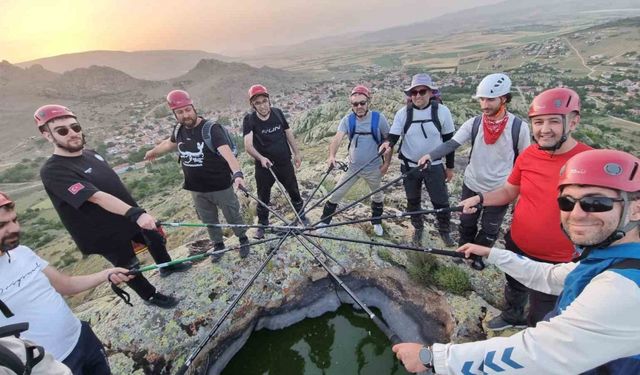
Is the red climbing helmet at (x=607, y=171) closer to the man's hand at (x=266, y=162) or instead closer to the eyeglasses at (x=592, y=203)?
the eyeglasses at (x=592, y=203)

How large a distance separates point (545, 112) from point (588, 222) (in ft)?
7.59

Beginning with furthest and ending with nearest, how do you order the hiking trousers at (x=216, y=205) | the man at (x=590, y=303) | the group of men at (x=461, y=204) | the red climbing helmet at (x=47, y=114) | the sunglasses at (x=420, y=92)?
1. the hiking trousers at (x=216, y=205)
2. the sunglasses at (x=420, y=92)
3. the red climbing helmet at (x=47, y=114)
4. the group of men at (x=461, y=204)
5. the man at (x=590, y=303)

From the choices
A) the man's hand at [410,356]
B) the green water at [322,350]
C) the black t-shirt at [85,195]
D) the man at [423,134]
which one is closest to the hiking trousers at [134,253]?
the black t-shirt at [85,195]

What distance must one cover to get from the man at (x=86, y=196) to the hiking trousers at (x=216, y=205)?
1.28 m

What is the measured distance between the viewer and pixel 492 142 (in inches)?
221

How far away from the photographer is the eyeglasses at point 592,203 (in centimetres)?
246

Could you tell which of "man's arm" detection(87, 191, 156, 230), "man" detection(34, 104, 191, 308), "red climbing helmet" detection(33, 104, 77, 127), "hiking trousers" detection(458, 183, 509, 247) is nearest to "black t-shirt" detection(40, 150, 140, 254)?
"man" detection(34, 104, 191, 308)

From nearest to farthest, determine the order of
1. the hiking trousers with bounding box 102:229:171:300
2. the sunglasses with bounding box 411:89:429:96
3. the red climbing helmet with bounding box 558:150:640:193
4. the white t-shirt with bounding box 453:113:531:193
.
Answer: the red climbing helmet with bounding box 558:150:640:193
the hiking trousers with bounding box 102:229:171:300
the white t-shirt with bounding box 453:113:531:193
the sunglasses with bounding box 411:89:429:96

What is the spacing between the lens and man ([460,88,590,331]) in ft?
13.7

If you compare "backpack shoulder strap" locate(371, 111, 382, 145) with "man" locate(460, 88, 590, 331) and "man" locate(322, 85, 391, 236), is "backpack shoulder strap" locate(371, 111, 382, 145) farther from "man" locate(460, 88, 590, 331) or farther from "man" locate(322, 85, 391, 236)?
"man" locate(460, 88, 590, 331)

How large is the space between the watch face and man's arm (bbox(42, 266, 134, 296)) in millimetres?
3855

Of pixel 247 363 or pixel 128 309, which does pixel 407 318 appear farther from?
pixel 128 309

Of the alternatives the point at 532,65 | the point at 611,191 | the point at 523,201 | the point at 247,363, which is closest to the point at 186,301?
the point at 247,363

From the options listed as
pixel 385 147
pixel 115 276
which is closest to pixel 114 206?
pixel 115 276
